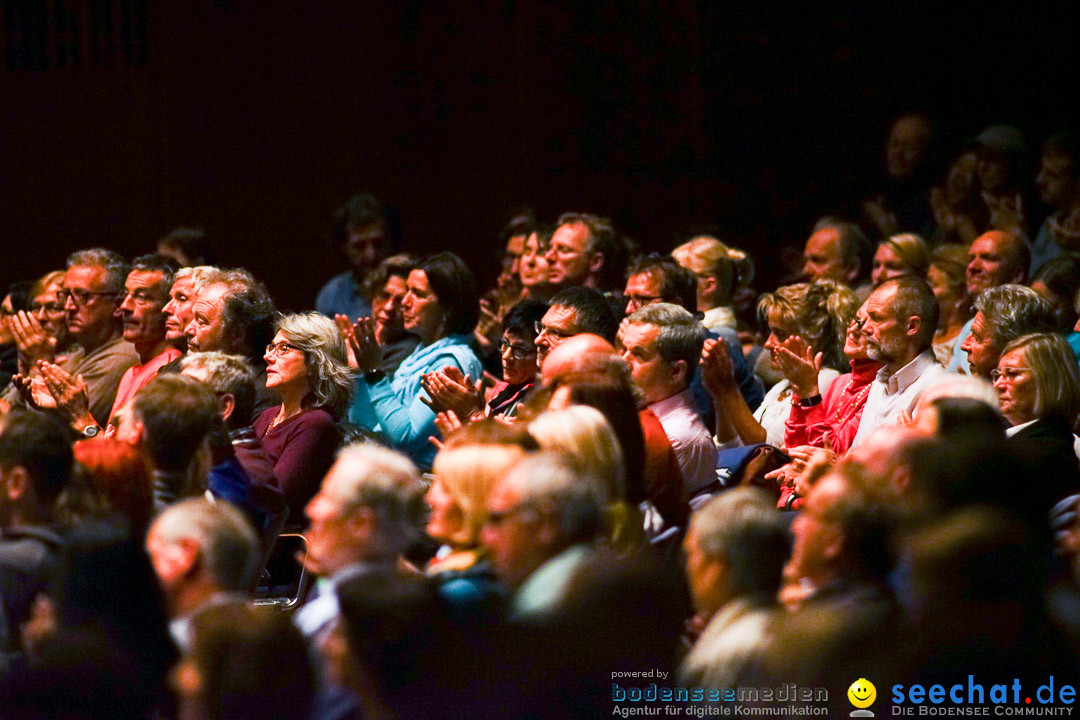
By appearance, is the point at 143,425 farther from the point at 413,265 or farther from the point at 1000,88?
the point at 1000,88

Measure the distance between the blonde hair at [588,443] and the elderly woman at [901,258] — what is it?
2.94 metres

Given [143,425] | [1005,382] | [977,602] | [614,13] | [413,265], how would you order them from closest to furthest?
[977,602] → [143,425] → [1005,382] → [413,265] → [614,13]

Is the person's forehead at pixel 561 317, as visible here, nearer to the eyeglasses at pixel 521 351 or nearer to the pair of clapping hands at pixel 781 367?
the eyeglasses at pixel 521 351

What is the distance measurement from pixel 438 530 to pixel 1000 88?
5.70 m

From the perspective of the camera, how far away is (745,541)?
9.48ft

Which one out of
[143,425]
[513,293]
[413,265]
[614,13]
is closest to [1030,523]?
[143,425]

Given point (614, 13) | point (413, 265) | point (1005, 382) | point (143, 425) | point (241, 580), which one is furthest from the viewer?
point (614, 13)

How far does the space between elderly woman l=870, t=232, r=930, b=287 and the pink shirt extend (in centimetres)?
278

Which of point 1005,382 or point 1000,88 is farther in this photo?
point 1000,88

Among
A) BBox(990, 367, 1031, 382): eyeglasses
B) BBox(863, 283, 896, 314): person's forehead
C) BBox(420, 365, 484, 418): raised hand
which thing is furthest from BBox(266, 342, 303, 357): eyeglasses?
BBox(990, 367, 1031, 382): eyeglasses

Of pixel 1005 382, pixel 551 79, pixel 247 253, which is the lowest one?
pixel 247 253

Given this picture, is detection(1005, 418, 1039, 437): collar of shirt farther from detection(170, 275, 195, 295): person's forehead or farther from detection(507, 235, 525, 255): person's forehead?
detection(507, 235, 525, 255): person's forehead

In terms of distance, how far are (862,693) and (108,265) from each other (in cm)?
383

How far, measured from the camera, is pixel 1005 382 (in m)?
4.13
